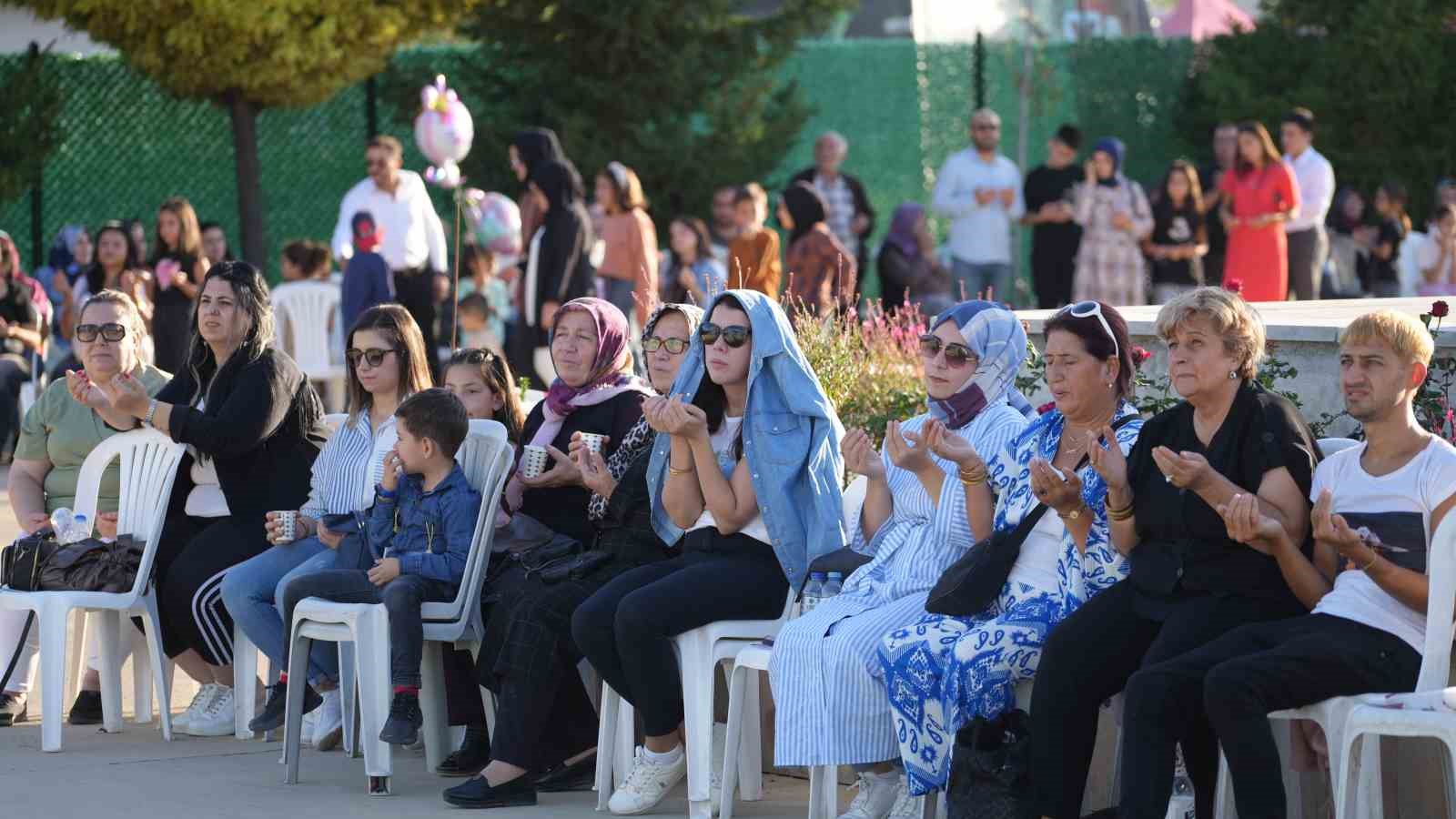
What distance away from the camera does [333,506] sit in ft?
23.5

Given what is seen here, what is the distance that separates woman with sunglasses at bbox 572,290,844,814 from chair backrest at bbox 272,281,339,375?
776cm

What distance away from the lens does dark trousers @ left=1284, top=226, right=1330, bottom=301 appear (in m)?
15.2

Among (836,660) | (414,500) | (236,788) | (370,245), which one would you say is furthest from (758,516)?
(370,245)

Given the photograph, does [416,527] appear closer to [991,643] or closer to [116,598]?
[116,598]

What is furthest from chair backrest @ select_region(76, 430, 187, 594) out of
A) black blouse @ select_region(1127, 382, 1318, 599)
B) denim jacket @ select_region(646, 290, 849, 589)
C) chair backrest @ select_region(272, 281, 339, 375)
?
chair backrest @ select_region(272, 281, 339, 375)

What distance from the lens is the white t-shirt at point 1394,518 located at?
5090 millimetres

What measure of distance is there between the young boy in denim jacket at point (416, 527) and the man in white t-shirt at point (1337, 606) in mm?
2267

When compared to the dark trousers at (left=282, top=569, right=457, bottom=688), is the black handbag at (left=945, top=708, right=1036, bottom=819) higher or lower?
lower

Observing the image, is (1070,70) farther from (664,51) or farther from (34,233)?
(34,233)

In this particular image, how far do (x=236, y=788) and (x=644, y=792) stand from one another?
3.79 feet

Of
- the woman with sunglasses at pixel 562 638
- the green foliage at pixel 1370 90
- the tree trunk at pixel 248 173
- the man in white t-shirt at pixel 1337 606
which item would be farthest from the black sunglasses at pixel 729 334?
the green foliage at pixel 1370 90

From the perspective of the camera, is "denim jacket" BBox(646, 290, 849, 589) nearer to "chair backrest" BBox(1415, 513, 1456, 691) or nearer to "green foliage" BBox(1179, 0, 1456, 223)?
"chair backrest" BBox(1415, 513, 1456, 691)

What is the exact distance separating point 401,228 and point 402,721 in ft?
26.0

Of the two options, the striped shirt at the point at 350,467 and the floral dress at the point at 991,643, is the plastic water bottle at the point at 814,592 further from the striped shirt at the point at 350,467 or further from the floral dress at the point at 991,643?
the striped shirt at the point at 350,467
